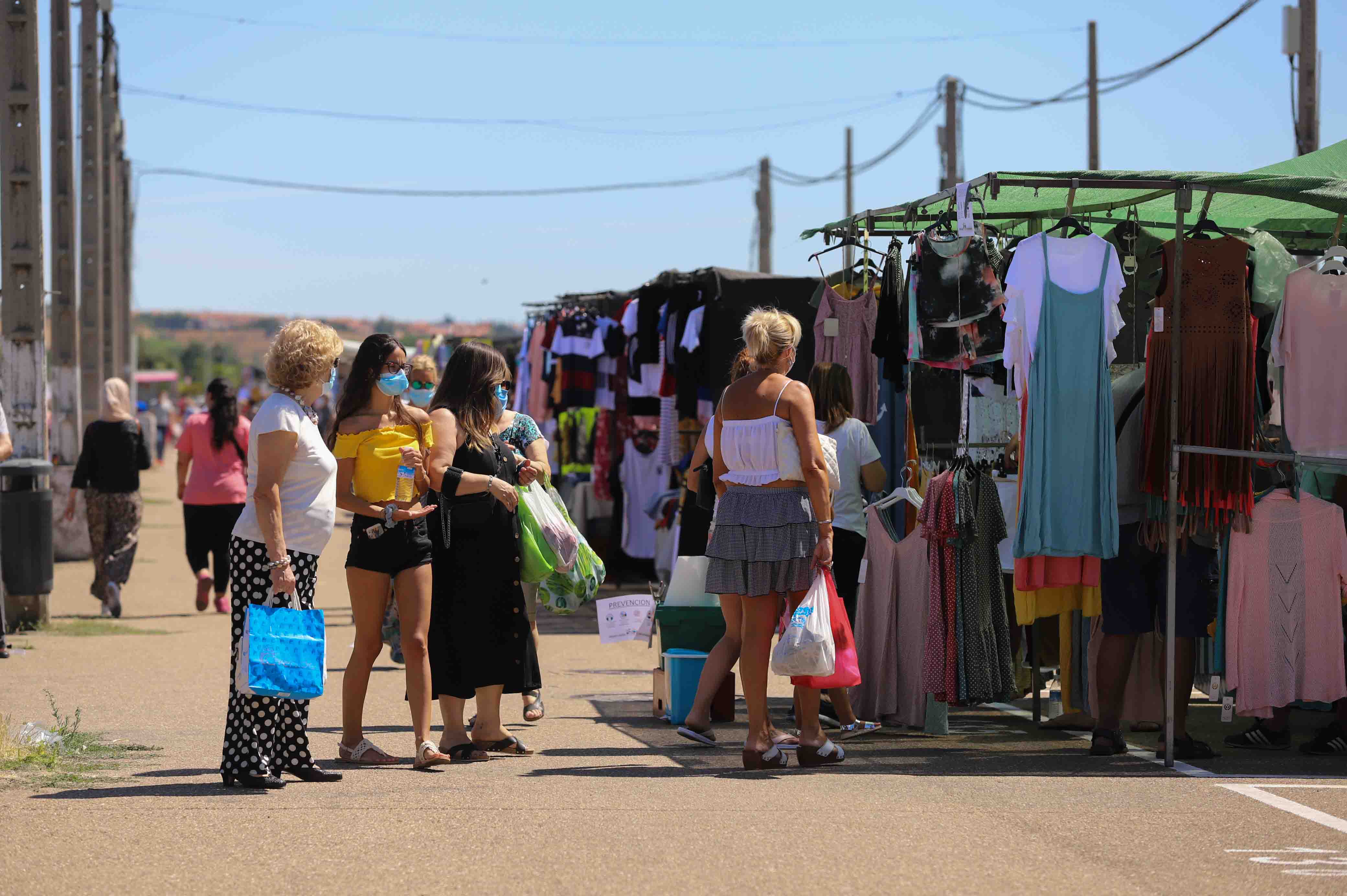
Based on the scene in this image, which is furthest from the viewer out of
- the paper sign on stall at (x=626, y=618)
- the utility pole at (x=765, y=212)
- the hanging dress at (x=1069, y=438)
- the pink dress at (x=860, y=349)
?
the utility pole at (x=765, y=212)

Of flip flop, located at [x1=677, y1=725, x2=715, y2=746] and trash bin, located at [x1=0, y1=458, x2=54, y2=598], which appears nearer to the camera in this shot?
flip flop, located at [x1=677, y1=725, x2=715, y2=746]

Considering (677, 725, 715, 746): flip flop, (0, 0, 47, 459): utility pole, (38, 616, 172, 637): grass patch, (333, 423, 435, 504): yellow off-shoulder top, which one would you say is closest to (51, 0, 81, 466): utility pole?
(0, 0, 47, 459): utility pole

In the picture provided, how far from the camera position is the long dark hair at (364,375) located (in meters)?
7.68

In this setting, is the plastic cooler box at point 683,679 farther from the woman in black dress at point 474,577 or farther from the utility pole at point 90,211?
the utility pole at point 90,211

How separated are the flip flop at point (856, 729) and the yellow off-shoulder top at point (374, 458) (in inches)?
113

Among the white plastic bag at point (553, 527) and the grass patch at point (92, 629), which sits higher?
the white plastic bag at point (553, 527)

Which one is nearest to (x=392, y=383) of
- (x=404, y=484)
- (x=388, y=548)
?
(x=404, y=484)

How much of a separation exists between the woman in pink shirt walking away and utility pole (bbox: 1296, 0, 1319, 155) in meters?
13.0

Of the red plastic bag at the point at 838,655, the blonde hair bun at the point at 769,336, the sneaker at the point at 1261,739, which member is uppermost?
the blonde hair bun at the point at 769,336

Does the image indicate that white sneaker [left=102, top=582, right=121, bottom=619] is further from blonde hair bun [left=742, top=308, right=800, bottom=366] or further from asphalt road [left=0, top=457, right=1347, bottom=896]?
blonde hair bun [left=742, top=308, right=800, bottom=366]

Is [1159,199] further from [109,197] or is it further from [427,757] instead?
[109,197]

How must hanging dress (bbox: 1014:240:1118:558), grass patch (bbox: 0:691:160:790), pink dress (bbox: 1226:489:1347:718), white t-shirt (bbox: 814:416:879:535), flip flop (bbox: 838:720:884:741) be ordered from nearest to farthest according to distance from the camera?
grass patch (bbox: 0:691:160:790), hanging dress (bbox: 1014:240:1118:558), pink dress (bbox: 1226:489:1347:718), flip flop (bbox: 838:720:884:741), white t-shirt (bbox: 814:416:879:535)

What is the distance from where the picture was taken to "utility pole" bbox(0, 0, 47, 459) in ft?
48.5

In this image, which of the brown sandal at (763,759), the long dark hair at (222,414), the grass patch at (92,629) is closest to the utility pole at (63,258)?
the long dark hair at (222,414)
